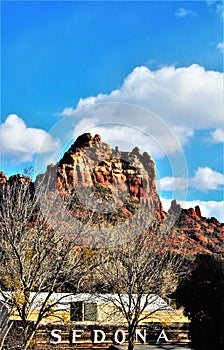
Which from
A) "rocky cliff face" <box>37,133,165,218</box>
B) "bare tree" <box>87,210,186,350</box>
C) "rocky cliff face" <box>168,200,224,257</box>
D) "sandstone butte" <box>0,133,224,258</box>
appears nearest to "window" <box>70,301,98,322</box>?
"bare tree" <box>87,210,186,350</box>

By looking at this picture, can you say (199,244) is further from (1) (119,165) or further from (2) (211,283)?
(2) (211,283)

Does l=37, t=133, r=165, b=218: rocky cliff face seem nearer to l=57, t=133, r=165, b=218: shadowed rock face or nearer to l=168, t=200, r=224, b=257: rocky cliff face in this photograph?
l=57, t=133, r=165, b=218: shadowed rock face

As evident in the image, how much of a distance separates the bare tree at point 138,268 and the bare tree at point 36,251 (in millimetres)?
2710

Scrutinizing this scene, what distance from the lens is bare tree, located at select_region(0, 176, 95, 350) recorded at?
12.0 metres

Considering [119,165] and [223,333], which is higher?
[119,165]

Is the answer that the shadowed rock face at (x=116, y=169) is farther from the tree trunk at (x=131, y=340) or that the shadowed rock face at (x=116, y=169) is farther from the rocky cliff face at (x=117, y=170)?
the tree trunk at (x=131, y=340)

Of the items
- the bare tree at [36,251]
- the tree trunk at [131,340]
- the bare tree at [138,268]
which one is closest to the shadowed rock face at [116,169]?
the bare tree at [138,268]

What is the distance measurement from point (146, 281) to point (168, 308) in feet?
4.78

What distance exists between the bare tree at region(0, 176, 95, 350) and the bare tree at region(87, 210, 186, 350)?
2.71 m

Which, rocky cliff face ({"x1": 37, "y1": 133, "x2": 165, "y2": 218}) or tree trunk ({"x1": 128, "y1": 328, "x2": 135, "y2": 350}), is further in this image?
rocky cliff face ({"x1": 37, "y1": 133, "x2": 165, "y2": 218})

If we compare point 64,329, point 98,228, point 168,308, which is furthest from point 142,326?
point 98,228

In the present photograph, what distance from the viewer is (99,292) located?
744 inches

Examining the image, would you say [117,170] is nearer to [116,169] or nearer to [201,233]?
[116,169]

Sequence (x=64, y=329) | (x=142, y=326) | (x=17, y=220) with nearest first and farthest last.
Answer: (x=17, y=220) < (x=64, y=329) < (x=142, y=326)
